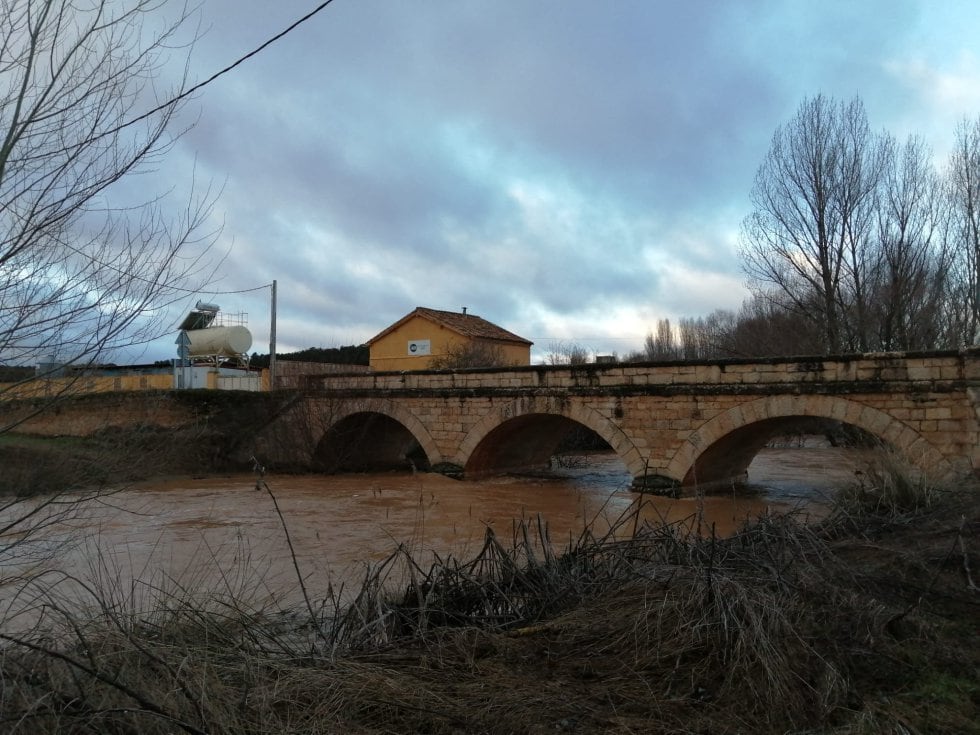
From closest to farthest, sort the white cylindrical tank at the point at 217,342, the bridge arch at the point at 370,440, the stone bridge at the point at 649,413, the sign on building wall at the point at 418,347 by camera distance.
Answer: the stone bridge at the point at 649,413 < the bridge arch at the point at 370,440 < the white cylindrical tank at the point at 217,342 < the sign on building wall at the point at 418,347

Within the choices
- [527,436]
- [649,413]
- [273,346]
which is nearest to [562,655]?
[649,413]

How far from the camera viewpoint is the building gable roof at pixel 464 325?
2389 cm

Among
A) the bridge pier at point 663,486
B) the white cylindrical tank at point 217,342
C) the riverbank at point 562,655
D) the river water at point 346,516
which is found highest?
the white cylindrical tank at point 217,342

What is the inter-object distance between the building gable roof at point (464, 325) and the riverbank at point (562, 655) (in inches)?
771

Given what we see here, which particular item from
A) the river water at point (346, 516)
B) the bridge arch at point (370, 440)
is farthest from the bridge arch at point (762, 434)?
the bridge arch at point (370, 440)

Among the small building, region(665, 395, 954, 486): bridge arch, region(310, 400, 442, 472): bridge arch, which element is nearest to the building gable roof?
the small building

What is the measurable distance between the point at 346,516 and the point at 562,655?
831 centimetres

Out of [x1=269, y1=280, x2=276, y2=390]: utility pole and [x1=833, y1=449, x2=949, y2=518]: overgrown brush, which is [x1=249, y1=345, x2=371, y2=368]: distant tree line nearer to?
[x1=269, y1=280, x2=276, y2=390]: utility pole

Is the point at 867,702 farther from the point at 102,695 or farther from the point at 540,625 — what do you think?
the point at 102,695

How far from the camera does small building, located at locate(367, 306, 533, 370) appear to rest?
2258 cm

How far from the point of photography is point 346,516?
1091 centimetres

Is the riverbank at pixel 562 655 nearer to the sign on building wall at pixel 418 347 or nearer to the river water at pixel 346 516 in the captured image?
the river water at pixel 346 516

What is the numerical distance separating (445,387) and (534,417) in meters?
2.13

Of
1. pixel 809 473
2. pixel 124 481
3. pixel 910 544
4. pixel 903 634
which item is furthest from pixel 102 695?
pixel 809 473
